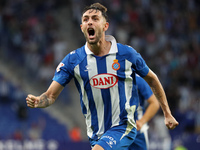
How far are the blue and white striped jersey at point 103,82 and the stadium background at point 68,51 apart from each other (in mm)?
7719

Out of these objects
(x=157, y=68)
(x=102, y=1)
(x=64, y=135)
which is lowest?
(x=64, y=135)

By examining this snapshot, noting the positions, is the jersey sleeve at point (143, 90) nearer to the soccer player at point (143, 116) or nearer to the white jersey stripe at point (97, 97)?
the soccer player at point (143, 116)

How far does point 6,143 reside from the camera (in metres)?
12.2

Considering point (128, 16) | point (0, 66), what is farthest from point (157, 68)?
point (0, 66)

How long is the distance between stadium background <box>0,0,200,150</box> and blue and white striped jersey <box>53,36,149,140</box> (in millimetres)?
7719

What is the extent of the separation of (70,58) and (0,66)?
11017 mm

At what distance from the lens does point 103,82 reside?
16.9 feet

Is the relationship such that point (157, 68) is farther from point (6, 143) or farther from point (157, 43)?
point (6, 143)

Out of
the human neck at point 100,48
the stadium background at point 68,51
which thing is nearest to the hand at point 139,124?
the human neck at point 100,48

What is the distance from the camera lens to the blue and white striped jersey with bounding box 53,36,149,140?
16.9 ft

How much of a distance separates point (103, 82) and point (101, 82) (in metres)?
0.02

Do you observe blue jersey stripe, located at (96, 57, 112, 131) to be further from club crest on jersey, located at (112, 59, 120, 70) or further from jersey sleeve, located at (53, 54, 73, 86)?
jersey sleeve, located at (53, 54, 73, 86)

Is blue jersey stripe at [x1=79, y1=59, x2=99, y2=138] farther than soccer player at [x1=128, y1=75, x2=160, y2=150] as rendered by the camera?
No

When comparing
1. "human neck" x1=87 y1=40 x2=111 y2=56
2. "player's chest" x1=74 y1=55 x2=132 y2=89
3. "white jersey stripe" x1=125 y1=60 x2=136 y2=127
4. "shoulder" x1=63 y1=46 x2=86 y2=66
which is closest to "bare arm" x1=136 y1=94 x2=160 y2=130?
"white jersey stripe" x1=125 y1=60 x2=136 y2=127
